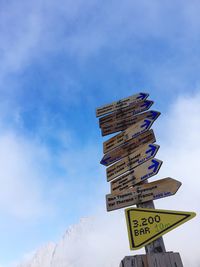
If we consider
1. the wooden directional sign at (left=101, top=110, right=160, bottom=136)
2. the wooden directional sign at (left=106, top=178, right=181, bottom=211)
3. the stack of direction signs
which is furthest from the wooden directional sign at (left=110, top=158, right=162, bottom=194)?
the wooden directional sign at (left=101, top=110, right=160, bottom=136)

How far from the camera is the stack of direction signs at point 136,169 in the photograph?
376 centimetres

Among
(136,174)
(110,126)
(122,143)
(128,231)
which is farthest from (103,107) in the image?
(128,231)

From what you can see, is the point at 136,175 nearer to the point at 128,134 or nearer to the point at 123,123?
the point at 128,134

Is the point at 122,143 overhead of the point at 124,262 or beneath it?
overhead

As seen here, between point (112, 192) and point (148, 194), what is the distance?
33.5 inches

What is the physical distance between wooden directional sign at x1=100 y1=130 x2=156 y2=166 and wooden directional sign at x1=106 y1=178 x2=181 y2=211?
1074mm

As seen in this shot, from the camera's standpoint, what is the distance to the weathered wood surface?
120 inches

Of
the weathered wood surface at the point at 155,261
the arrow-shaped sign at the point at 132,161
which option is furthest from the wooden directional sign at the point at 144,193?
the weathered wood surface at the point at 155,261

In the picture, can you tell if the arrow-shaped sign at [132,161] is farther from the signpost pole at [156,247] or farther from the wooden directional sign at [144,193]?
the signpost pole at [156,247]

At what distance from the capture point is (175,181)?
176 inches

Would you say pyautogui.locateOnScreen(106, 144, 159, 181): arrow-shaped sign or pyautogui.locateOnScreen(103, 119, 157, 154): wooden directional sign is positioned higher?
pyautogui.locateOnScreen(103, 119, 157, 154): wooden directional sign

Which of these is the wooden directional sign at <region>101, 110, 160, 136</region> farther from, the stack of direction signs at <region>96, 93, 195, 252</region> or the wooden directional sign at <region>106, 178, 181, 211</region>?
the wooden directional sign at <region>106, 178, 181, 211</region>

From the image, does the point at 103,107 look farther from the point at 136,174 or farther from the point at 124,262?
the point at 124,262

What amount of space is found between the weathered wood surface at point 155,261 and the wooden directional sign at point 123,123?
3.63 m
